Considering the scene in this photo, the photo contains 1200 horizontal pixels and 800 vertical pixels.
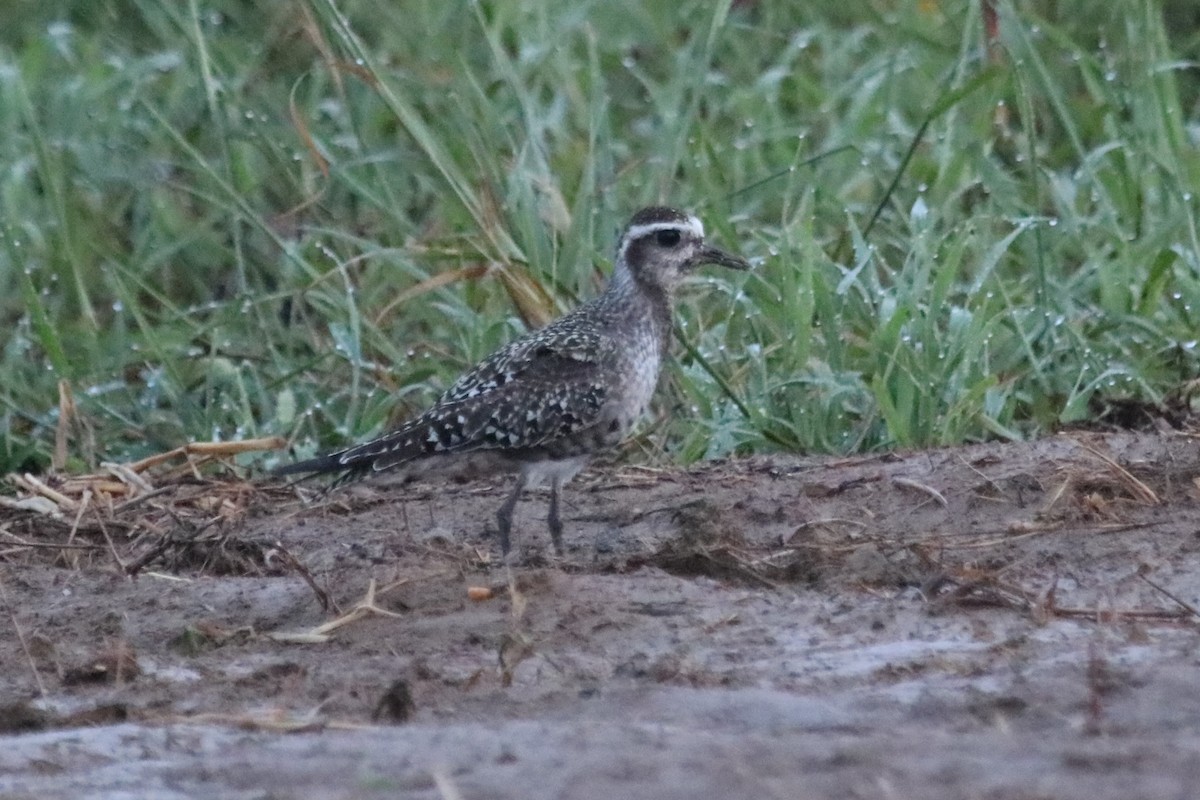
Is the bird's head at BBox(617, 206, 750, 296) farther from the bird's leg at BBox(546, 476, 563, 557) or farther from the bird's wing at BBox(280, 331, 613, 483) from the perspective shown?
the bird's leg at BBox(546, 476, 563, 557)

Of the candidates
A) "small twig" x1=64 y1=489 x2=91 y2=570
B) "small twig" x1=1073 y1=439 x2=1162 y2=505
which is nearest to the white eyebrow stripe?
"small twig" x1=1073 y1=439 x2=1162 y2=505

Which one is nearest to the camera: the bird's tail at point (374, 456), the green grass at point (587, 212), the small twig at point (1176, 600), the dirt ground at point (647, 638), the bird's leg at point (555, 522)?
the dirt ground at point (647, 638)

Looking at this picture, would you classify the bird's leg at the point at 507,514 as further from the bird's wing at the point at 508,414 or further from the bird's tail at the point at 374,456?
the bird's tail at the point at 374,456

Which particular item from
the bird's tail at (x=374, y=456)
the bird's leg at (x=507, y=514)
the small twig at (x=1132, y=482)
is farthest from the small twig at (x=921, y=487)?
the bird's tail at (x=374, y=456)

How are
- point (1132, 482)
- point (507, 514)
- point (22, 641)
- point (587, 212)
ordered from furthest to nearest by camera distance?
point (587, 212), point (507, 514), point (1132, 482), point (22, 641)

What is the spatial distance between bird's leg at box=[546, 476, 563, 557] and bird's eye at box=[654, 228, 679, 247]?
924 mm

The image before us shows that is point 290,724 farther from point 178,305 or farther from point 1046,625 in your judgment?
point 178,305

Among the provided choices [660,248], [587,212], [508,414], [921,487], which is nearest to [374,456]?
[508,414]

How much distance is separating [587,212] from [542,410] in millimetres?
1447

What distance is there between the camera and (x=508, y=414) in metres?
6.22

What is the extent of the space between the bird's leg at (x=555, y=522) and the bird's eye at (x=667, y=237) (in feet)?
3.03

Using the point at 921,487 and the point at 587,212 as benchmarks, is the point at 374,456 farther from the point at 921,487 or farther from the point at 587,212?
the point at 587,212

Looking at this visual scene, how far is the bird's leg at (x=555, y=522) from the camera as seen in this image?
19.3 ft

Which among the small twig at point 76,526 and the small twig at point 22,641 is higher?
the small twig at point 22,641
